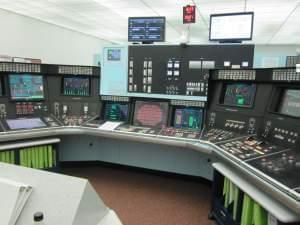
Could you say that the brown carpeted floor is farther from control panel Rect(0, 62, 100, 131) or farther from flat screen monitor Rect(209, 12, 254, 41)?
flat screen monitor Rect(209, 12, 254, 41)

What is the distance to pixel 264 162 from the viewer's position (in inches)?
67.6

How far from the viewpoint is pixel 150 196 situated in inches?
112

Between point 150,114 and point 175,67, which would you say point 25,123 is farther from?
point 175,67

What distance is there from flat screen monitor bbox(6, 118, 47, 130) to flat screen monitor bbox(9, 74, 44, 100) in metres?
0.27

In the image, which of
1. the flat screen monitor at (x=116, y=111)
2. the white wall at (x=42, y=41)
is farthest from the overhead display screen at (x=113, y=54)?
the white wall at (x=42, y=41)

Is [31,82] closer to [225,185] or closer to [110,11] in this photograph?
[225,185]

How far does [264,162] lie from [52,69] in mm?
2482

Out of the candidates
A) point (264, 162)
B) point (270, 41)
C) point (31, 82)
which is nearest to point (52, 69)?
point (31, 82)

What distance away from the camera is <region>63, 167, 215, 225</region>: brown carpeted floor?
7.94 ft

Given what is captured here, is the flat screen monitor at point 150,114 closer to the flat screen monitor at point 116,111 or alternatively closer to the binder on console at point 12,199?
the flat screen monitor at point 116,111

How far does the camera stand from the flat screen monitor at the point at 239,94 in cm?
243

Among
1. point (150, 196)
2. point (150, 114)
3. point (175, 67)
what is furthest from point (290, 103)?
point (150, 196)

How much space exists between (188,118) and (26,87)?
1.82 metres

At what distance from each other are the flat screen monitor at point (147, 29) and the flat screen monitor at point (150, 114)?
0.71m
